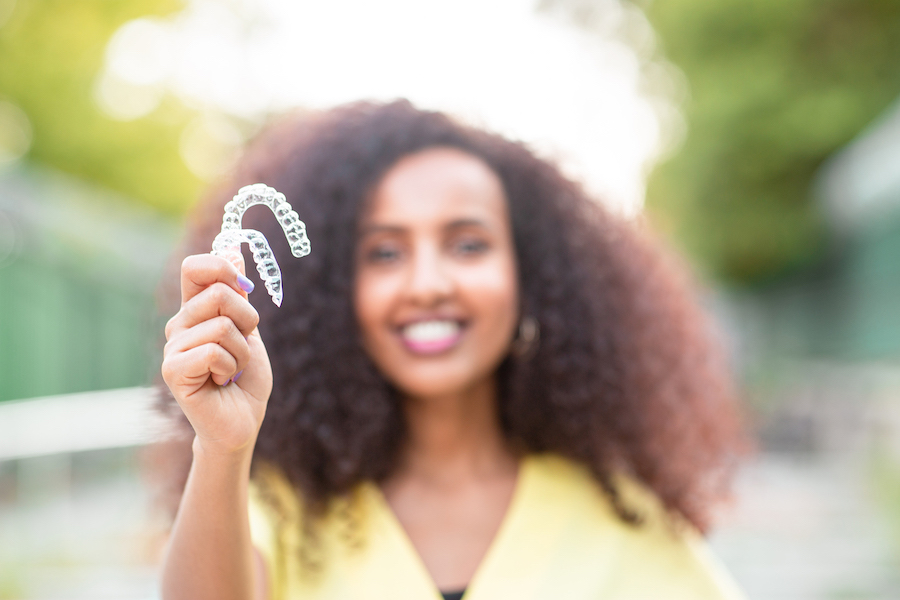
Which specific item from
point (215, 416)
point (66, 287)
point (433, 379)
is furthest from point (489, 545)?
point (66, 287)

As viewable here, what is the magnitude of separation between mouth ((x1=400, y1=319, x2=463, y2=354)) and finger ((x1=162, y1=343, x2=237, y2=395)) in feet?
2.82

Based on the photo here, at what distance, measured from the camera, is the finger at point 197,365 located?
123cm

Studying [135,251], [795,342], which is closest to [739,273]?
[795,342]

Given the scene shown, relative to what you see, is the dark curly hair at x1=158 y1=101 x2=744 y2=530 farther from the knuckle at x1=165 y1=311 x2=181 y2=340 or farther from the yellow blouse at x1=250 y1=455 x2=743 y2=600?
the knuckle at x1=165 y1=311 x2=181 y2=340

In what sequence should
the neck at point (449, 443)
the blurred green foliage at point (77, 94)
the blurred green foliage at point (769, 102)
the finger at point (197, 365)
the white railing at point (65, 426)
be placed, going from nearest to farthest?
1. the finger at point (197, 365)
2. the neck at point (449, 443)
3. the white railing at point (65, 426)
4. the blurred green foliage at point (77, 94)
5. the blurred green foliage at point (769, 102)

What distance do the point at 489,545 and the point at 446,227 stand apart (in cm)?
80

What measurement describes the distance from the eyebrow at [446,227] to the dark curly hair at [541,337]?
0.06m

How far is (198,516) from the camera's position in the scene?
1.40 m

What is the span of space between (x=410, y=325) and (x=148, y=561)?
3.53 m

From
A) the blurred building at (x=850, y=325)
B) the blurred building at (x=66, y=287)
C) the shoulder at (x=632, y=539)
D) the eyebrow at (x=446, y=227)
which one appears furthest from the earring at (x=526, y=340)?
the blurred building at (x=850, y=325)

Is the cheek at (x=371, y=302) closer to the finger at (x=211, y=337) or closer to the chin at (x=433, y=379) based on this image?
the chin at (x=433, y=379)

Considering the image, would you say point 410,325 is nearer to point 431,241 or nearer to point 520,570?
point 431,241

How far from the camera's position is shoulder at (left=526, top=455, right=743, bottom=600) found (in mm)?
2186

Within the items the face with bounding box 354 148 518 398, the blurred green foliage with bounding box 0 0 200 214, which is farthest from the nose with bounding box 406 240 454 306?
the blurred green foliage with bounding box 0 0 200 214
